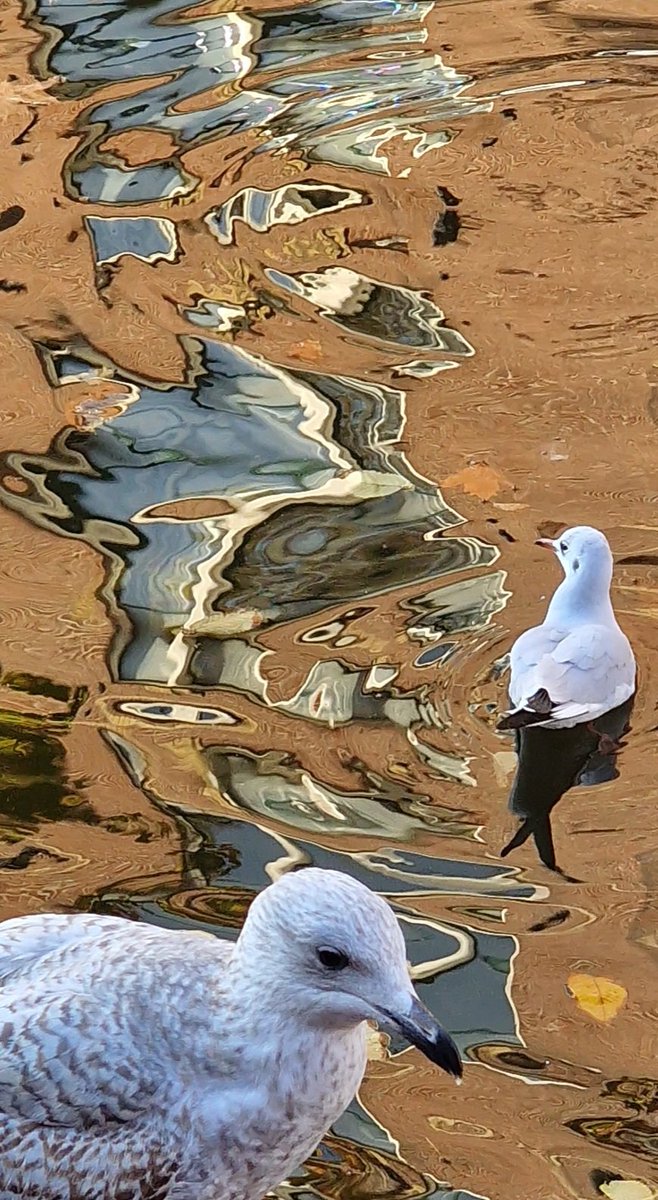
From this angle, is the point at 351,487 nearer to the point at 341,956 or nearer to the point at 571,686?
the point at 571,686

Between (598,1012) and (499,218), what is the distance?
371cm

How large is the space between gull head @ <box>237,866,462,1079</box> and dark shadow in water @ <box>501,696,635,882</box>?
1.40m

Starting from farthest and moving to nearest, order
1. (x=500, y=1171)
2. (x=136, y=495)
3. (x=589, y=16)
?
(x=589, y=16) → (x=136, y=495) → (x=500, y=1171)

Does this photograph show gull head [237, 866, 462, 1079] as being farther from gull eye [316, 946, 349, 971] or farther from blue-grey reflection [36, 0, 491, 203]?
blue-grey reflection [36, 0, 491, 203]

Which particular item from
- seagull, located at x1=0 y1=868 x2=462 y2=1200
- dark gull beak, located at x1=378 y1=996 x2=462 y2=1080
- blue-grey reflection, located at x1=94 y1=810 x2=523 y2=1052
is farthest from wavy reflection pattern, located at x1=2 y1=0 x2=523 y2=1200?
dark gull beak, located at x1=378 y1=996 x2=462 y2=1080

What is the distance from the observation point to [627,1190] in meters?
3.40

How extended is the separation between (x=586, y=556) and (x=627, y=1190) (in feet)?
5.58

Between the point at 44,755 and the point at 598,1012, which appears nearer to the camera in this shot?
the point at 598,1012

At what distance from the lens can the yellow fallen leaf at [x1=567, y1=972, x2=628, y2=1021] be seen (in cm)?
374

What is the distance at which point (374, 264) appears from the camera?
6.39 metres

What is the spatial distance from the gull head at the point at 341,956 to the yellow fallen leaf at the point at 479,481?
261 centimetres

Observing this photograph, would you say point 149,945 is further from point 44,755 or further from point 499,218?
point 499,218

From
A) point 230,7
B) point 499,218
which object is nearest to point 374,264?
point 499,218

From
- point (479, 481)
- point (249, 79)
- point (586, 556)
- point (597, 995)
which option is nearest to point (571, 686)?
point (586, 556)
